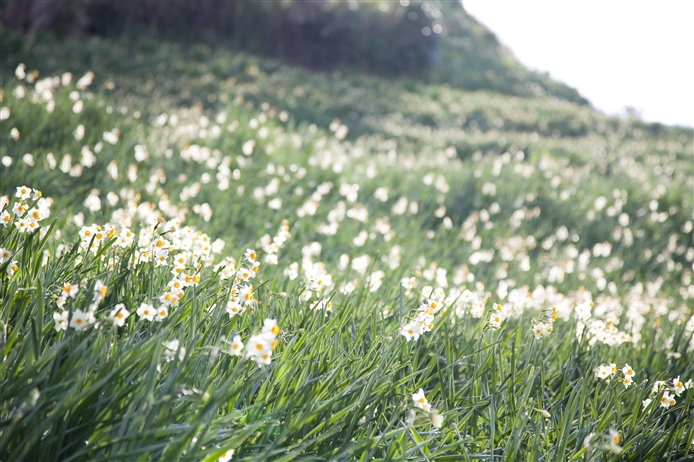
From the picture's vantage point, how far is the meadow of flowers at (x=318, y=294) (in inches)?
55.4

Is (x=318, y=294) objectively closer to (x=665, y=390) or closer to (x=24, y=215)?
(x=24, y=215)

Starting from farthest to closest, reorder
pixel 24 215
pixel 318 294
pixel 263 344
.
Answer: pixel 318 294, pixel 24 215, pixel 263 344

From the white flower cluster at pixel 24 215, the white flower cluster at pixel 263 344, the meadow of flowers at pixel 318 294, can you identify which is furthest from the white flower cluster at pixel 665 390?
the white flower cluster at pixel 24 215

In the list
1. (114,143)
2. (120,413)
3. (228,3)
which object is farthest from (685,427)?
(228,3)

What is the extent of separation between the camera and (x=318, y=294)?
2395 mm

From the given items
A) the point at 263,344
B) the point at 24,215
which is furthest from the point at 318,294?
the point at 24,215

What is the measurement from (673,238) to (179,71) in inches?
401

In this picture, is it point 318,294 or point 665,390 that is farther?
point 318,294

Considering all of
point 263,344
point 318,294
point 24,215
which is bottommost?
point 318,294

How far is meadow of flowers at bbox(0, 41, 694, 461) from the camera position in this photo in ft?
4.62

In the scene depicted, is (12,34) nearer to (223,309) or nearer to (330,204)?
(330,204)

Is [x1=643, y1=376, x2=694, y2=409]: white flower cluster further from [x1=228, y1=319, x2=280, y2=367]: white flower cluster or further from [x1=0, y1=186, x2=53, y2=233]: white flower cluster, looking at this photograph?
[x1=0, y1=186, x2=53, y2=233]: white flower cluster

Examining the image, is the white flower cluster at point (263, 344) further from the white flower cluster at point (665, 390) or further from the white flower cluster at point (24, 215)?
the white flower cluster at point (665, 390)

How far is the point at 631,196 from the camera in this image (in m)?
8.04
